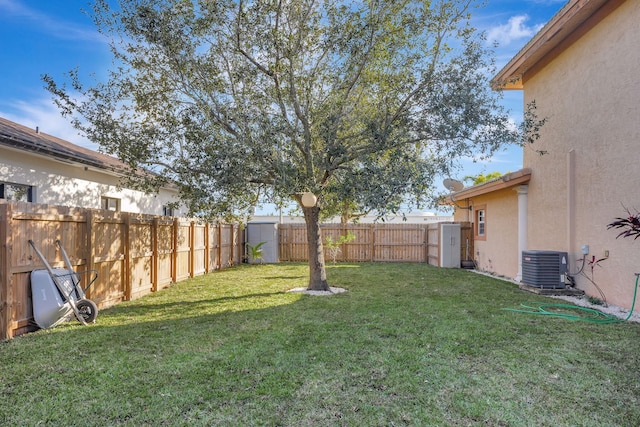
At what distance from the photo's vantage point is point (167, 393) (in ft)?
11.4

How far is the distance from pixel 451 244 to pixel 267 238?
760 cm

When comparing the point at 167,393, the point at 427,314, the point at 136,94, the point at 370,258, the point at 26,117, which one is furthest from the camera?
the point at 370,258

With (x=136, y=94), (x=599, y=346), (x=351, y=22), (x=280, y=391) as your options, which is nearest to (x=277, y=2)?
(x=351, y=22)

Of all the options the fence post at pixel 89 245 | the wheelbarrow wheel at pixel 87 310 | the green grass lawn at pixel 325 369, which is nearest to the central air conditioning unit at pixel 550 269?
the green grass lawn at pixel 325 369

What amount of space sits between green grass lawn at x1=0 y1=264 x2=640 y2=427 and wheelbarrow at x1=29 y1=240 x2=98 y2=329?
24 cm

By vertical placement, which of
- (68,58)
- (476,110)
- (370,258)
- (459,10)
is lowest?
(370,258)

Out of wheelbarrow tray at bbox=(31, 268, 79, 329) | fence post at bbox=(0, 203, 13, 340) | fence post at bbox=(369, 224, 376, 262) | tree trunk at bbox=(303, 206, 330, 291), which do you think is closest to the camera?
fence post at bbox=(0, 203, 13, 340)

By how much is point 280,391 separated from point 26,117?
9892 millimetres

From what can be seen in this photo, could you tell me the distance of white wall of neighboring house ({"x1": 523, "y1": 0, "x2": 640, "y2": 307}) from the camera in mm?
6902

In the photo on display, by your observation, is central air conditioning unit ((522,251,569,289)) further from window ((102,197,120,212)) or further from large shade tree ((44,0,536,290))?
window ((102,197,120,212))

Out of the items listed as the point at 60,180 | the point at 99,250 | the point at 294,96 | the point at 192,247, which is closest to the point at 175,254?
the point at 192,247

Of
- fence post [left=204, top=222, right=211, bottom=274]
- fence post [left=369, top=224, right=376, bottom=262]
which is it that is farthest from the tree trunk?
fence post [left=369, top=224, right=376, bottom=262]

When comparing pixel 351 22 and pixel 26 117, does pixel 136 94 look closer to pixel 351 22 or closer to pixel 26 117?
pixel 26 117

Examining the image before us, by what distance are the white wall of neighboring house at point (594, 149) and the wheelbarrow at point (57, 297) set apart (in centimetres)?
917
